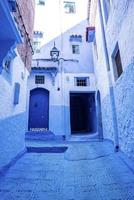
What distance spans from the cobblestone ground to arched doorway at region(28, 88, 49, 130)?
5.31m

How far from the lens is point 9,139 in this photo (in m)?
4.38

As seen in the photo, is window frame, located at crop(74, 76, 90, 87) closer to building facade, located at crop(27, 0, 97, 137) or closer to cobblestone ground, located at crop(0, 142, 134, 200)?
building facade, located at crop(27, 0, 97, 137)

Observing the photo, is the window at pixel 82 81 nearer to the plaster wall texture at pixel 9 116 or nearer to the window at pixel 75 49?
the window at pixel 75 49

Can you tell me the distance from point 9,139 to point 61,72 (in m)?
7.19

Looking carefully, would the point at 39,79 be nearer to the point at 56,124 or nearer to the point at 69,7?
the point at 56,124

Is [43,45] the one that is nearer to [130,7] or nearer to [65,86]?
[65,86]

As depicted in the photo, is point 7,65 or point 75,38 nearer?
point 7,65

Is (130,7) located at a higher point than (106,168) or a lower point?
higher

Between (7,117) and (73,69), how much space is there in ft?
25.2

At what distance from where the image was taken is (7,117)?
4199mm

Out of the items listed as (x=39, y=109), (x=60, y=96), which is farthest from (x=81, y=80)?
(x=39, y=109)

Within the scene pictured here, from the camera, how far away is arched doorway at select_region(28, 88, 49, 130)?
10.3 m

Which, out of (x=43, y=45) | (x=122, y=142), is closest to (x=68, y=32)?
(x=43, y=45)

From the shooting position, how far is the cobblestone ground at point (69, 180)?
9.45ft
